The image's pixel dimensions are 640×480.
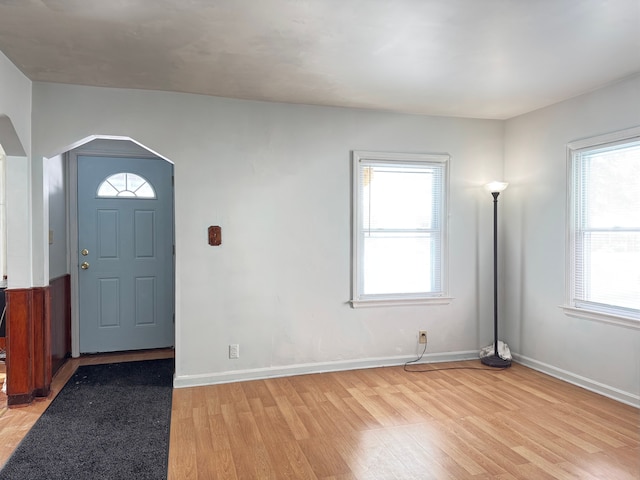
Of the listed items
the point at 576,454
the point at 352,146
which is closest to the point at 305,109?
the point at 352,146

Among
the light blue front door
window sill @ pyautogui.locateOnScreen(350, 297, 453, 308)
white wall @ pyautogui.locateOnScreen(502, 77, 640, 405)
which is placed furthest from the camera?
the light blue front door

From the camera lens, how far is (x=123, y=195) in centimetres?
478

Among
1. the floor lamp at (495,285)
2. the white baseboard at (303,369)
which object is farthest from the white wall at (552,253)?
the white baseboard at (303,369)

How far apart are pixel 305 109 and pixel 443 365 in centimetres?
271

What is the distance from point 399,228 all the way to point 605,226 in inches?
65.7

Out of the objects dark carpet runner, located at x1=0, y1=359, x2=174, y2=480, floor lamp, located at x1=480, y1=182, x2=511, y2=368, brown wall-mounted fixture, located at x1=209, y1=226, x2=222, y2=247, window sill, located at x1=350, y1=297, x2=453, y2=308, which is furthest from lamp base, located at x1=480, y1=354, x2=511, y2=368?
dark carpet runner, located at x1=0, y1=359, x2=174, y2=480

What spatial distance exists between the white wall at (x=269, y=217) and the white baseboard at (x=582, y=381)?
0.62 meters

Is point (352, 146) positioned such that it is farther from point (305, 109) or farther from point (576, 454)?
point (576, 454)

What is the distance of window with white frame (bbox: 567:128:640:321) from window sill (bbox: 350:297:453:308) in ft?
3.66

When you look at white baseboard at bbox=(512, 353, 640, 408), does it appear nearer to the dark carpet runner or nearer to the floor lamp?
the floor lamp

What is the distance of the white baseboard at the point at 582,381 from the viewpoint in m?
3.37

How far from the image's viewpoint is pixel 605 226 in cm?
357

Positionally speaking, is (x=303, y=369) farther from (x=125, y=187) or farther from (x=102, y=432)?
(x=125, y=187)

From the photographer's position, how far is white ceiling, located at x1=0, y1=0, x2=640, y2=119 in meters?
2.32
